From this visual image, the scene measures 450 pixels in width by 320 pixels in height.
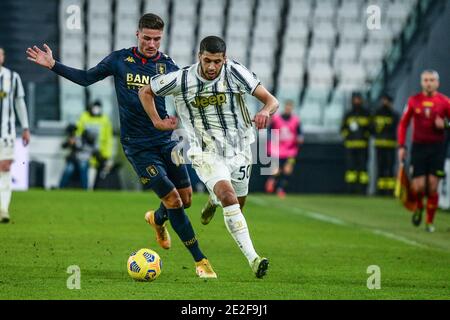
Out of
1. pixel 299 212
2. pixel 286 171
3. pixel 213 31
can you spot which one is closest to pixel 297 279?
pixel 299 212

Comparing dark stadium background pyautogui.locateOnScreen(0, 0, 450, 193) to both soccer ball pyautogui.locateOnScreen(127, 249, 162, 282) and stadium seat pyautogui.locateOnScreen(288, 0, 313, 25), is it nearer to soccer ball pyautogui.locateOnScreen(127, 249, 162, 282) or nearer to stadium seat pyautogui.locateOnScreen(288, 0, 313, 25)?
stadium seat pyautogui.locateOnScreen(288, 0, 313, 25)

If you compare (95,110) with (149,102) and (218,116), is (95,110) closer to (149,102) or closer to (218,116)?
(149,102)

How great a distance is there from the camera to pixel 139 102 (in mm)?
9328

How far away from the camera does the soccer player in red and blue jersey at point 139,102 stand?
9062mm

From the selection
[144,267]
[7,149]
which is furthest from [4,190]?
[144,267]

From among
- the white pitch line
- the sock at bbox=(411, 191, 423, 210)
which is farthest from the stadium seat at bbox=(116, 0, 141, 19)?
the sock at bbox=(411, 191, 423, 210)

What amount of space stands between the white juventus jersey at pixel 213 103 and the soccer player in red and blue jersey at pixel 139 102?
56cm

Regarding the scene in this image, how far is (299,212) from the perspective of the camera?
1725cm

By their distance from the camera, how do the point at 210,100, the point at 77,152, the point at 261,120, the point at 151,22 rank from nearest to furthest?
the point at 261,120
the point at 210,100
the point at 151,22
the point at 77,152

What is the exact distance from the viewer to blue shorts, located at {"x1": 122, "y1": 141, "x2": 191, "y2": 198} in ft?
29.8

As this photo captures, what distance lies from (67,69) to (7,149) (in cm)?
413

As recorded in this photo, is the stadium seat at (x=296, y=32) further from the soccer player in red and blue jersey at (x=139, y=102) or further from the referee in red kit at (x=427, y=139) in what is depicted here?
the soccer player in red and blue jersey at (x=139, y=102)

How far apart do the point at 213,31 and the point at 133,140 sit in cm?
2037

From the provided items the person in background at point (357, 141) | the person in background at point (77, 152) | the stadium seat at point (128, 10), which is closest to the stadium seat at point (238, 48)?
the stadium seat at point (128, 10)
